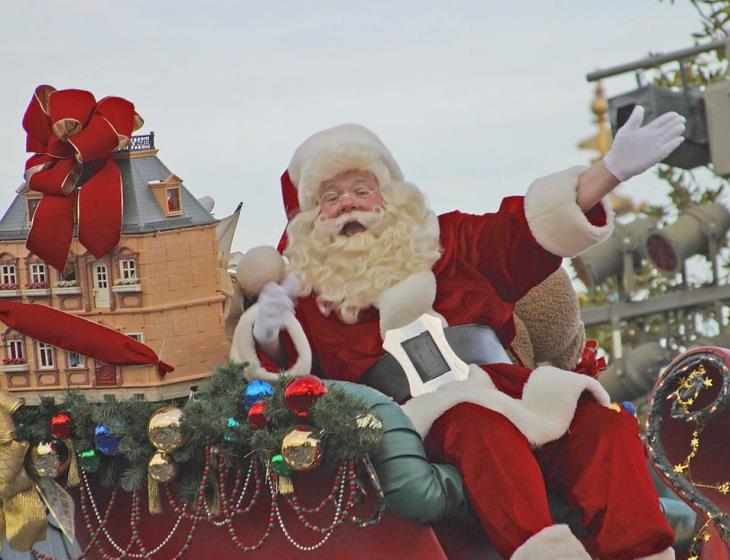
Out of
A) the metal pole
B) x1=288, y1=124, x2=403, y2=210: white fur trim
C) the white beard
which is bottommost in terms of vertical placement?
the white beard

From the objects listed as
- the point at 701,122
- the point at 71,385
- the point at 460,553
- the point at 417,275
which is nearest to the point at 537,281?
the point at 417,275

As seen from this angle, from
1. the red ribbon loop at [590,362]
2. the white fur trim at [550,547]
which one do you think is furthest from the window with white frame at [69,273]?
the red ribbon loop at [590,362]

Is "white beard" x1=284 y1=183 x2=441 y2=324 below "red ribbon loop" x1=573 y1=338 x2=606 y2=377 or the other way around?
the other way around

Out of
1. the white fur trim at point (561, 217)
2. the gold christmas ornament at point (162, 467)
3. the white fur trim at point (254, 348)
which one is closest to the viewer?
the gold christmas ornament at point (162, 467)

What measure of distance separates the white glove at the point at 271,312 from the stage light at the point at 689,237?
4.73 meters

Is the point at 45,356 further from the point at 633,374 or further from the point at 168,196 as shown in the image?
the point at 633,374

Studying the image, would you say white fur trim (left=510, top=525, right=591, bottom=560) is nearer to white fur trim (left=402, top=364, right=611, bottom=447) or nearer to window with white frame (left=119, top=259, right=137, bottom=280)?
white fur trim (left=402, top=364, right=611, bottom=447)

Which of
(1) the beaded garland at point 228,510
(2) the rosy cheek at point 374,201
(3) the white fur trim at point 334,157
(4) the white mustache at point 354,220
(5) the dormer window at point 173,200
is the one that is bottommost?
(1) the beaded garland at point 228,510

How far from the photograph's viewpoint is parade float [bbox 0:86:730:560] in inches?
158

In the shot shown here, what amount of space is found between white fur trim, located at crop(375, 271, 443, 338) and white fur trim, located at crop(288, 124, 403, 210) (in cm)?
34

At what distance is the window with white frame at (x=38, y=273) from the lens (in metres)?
4.45

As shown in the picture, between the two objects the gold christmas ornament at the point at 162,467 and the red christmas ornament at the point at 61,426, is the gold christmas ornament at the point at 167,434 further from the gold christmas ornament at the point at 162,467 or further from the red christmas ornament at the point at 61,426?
the red christmas ornament at the point at 61,426

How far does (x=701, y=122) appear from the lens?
913cm

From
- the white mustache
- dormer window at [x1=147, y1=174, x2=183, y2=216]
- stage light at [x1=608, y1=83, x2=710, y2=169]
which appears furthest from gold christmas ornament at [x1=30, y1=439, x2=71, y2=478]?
stage light at [x1=608, y1=83, x2=710, y2=169]
